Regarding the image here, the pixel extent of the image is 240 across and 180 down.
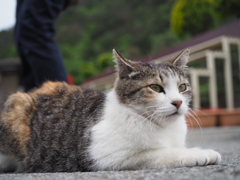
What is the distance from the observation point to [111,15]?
26.8m

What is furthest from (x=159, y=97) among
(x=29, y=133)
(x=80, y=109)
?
(x=29, y=133)

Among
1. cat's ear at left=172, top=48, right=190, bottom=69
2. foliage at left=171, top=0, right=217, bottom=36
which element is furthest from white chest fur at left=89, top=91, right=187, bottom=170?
foliage at left=171, top=0, right=217, bottom=36

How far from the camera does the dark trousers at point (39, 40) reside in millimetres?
2740

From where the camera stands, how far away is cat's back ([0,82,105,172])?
1.81 metres

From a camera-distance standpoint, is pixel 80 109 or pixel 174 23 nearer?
pixel 80 109

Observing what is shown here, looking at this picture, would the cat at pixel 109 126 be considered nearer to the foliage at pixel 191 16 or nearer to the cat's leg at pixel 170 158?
the cat's leg at pixel 170 158

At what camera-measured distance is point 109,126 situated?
175 cm

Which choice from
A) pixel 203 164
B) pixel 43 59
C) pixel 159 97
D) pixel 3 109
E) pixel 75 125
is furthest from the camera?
pixel 43 59

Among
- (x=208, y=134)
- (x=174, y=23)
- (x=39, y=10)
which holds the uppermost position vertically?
(x=39, y=10)

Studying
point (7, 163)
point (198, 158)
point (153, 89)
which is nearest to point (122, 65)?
point (153, 89)

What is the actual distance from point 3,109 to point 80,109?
553 millimetres

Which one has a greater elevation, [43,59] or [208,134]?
[43,59]

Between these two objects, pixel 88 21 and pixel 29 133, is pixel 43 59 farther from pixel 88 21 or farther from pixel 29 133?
pixel 88 21

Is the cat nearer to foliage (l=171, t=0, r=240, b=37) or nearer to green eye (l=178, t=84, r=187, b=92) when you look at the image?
green eye (l=178, t=84, r=187, b=92)
